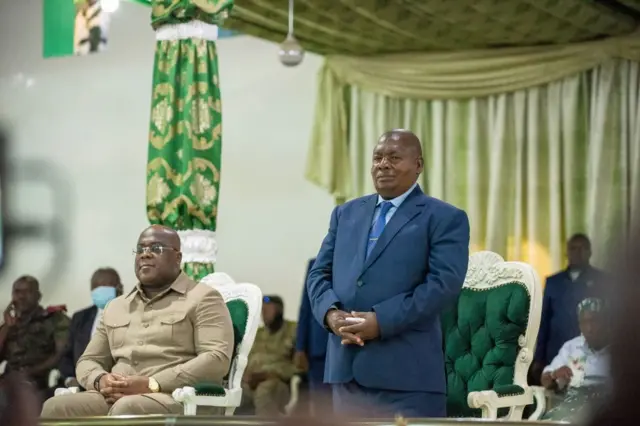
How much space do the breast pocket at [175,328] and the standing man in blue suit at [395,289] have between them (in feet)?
2.64

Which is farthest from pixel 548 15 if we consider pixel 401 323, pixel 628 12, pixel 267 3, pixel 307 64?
pixel 401 323

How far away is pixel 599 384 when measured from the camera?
0.79m

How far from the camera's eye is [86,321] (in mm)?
7984

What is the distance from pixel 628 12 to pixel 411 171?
464 cm

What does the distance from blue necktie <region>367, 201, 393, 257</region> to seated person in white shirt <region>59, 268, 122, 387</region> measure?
4020 millimetres

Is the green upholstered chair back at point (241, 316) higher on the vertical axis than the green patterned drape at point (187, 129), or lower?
lower

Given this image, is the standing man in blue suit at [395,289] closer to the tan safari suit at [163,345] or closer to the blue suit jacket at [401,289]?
the blue suit jacket at [401,289]

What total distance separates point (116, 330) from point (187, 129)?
4.77 feet

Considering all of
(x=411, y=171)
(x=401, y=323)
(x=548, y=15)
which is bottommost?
(x=401, y=323)

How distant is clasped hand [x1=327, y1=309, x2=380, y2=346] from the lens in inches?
153

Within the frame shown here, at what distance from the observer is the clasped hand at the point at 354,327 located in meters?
3.89

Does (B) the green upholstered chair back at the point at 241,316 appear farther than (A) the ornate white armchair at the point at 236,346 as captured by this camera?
Yes

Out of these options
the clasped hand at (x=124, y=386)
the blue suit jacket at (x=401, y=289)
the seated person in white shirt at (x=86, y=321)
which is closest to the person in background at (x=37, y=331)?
the seated person in white shirt at (x=86, y=321)

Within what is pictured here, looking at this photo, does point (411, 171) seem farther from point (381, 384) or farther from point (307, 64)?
point (307, 64)
